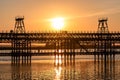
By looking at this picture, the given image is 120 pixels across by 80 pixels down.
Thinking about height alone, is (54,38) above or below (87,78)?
above

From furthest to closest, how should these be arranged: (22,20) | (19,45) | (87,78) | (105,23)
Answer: (105,23) < (22,20) < (19,45) < (87,78)

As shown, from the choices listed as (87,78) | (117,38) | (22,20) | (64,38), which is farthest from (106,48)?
(87,78)

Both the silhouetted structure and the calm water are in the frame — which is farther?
the silhouetted structure

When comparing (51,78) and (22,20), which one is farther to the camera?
(22,20)

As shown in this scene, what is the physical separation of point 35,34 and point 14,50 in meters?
5.83

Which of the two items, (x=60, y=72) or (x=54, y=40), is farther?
(x=54, y=40)

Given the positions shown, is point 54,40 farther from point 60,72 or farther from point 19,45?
point 60,72

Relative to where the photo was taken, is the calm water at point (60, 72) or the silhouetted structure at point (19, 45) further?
the silhouetted structure at point (19, 45)

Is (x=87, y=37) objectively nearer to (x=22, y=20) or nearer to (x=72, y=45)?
(x=72, y=45)

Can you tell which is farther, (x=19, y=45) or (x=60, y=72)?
(x=19, y=45)

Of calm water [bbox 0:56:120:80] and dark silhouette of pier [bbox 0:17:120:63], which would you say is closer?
calm water [bbox 0:56:120:80]

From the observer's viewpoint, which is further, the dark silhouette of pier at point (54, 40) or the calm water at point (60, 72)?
the dark silhouette of pier at point (54, 40)

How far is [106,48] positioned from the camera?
103688 mm

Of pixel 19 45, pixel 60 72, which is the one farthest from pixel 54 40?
pixel 60 72
